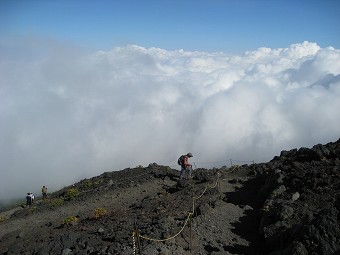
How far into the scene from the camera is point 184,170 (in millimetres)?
25234

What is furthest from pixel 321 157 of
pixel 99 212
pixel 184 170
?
pixel 99 212

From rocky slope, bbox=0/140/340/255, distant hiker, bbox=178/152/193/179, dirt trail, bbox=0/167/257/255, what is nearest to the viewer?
rocky slope, bbox=0/140/340/255

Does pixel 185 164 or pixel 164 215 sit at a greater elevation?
pixel 185 164

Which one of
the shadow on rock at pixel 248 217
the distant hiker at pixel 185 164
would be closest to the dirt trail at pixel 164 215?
the shadow on rock at pixel 248 217

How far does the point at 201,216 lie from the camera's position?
16484mm

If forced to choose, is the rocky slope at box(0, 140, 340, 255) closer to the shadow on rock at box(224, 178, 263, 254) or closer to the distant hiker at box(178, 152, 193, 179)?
the shadow on rock at box(224, 178, 263, 254)

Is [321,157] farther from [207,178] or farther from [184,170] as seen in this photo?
[184,170]

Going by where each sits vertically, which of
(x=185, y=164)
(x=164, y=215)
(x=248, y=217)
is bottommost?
(x=248, y=217)

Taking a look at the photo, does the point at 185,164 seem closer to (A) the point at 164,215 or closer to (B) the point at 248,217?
(B) the point at 248,217

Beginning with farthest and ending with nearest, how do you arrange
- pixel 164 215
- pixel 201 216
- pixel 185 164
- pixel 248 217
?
pixel 185 164
pixel 248 217
pixel 164 215
pixel 201 216

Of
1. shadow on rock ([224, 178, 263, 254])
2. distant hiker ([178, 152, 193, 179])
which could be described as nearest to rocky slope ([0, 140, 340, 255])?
shadow on rock ([224, 178, 263, 254])

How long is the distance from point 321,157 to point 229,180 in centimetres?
627

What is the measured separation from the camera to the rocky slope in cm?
1337

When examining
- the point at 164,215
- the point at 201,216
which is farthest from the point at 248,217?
the point at 164,215
